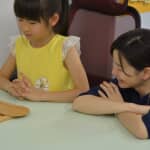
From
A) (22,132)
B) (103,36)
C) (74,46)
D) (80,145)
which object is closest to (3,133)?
(22,132)

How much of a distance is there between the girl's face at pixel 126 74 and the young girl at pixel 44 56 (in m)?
0.25

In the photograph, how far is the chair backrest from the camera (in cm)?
178

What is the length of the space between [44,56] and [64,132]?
550 mm

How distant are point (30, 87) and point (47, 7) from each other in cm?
32

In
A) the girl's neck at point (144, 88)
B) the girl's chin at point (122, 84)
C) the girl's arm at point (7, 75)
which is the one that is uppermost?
the girl's chin at point (122, 84)

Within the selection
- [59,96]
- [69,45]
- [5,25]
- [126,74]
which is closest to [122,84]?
[126,74]

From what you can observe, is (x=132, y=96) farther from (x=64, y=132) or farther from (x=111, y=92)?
(x=64, y=132)

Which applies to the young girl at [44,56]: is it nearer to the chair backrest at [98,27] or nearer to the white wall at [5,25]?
the chair backrest at [98,27]

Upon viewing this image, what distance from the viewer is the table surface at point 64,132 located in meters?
1.02

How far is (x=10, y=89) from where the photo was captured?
4.71 ft

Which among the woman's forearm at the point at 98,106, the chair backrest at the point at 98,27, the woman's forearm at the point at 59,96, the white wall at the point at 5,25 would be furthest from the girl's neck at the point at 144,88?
the white wall at the point at 5,25

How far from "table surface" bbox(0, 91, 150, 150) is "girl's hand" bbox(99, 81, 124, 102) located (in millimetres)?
62

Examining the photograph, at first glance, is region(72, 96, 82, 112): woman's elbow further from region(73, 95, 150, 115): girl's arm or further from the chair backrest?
the chair backrest

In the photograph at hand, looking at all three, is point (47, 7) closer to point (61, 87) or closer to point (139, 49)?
point (61, 87)
